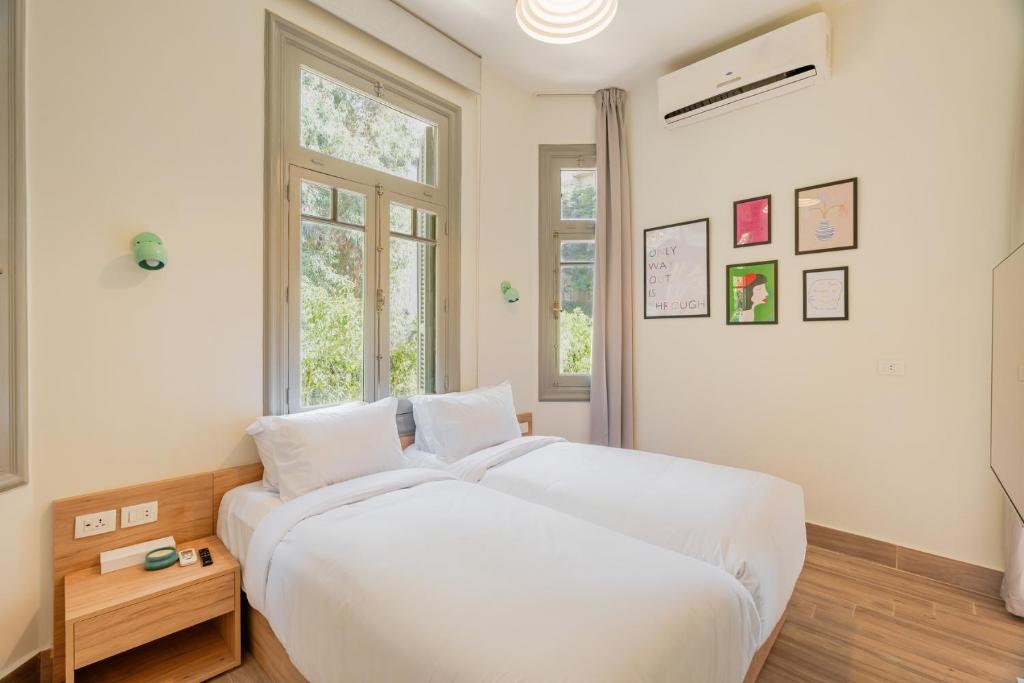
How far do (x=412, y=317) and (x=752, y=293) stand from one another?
7.08 ft

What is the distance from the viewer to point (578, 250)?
3.69 meters

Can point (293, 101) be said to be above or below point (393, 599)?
above

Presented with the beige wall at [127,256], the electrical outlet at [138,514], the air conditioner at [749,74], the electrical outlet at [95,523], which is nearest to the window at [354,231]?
the beige wall at [127,256]

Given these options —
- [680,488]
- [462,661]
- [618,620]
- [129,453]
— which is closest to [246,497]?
[129,453]

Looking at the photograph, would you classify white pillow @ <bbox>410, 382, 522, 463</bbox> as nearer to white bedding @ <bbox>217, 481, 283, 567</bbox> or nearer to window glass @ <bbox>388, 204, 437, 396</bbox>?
window glass @ <bbox>388, 204, 437, 396</bbox>

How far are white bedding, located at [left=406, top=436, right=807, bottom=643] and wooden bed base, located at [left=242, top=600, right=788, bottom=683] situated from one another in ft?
0.60

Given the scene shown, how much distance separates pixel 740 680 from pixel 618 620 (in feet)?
1.54

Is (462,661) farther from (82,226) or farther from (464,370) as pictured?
(464,370)

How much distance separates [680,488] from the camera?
6.56 ft

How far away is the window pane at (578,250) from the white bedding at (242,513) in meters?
2.60

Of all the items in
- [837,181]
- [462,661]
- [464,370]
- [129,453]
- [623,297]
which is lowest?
[462,661]

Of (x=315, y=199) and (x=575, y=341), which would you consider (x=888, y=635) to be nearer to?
(x=575, y=341)

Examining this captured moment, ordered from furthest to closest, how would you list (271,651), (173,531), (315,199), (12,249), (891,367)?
(891,367), (315,199), (173,531), (271,651), (12,249)

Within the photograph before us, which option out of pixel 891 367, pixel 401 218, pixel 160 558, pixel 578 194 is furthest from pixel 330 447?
pixel 891 367
